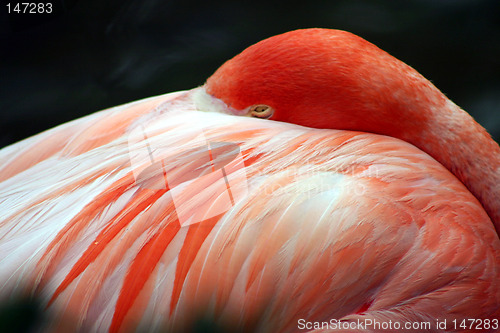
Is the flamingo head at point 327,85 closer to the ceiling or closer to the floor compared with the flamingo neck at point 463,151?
closer to the ceiling

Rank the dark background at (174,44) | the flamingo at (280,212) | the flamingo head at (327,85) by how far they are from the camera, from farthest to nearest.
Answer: the dark background at (174,44)
the flamingo head at (327,85)
the flamingo at (280,212)

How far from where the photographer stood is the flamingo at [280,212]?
3.52 ft

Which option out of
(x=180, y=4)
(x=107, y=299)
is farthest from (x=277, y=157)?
(x=180, y=4)

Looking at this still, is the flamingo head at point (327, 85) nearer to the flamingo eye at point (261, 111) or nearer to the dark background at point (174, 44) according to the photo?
the flamingo eye at point (261, 111)

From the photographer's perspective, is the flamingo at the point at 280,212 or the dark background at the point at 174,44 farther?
the dark background at the point at 174,44

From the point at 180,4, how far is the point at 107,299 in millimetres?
1936

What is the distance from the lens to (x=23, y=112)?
246cm

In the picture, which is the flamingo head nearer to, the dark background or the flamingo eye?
the flamingo eye

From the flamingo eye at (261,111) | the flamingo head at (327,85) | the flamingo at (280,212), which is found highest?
the flamingo head at (327,85)

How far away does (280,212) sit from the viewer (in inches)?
44.1

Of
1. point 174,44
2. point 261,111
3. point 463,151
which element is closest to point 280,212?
point 261,111

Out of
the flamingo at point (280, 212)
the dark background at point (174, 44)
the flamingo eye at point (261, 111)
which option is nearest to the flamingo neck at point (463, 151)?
the flamingo at point (280, 212)

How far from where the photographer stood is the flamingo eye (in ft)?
4.43

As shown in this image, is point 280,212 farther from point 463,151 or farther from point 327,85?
point 463,151
